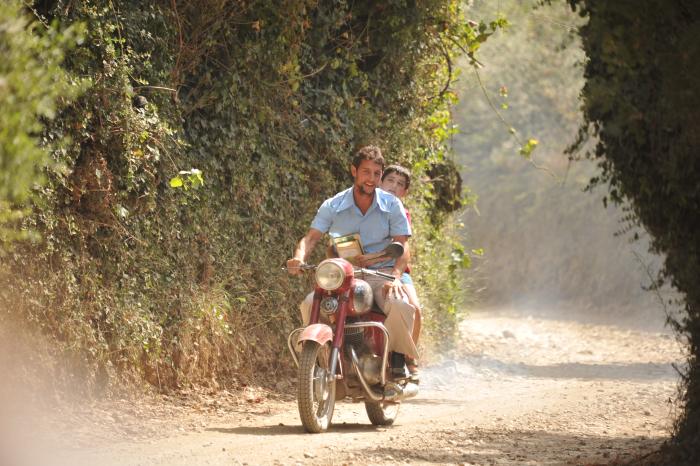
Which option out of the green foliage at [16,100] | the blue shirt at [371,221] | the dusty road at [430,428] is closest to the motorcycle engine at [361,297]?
the blue shirt at [371,221]

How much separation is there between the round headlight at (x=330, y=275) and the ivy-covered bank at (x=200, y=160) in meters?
1.79

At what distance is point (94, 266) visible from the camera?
8.37 metres

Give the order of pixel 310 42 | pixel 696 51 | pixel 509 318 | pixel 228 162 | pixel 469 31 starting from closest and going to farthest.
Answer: pixel 696 51 < pixel 228 162 < pixel 310 42 < pixel 469 31 < pixel 509 318

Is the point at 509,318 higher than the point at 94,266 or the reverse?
the reverse

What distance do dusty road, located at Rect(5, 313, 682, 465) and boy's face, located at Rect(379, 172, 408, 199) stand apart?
2.06 m

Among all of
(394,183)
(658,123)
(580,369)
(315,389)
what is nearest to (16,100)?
(658,123)

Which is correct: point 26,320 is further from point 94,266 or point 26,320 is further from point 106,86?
point 106,86

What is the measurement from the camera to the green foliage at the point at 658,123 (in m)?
5.64

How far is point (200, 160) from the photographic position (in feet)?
32.0

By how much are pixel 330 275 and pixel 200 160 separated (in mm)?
2447

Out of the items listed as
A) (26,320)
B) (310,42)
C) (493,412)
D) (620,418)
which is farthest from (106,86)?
(620,418)

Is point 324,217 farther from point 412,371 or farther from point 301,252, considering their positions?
point 412,371

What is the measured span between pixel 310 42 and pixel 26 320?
15.7ft

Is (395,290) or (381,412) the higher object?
(395,290)
